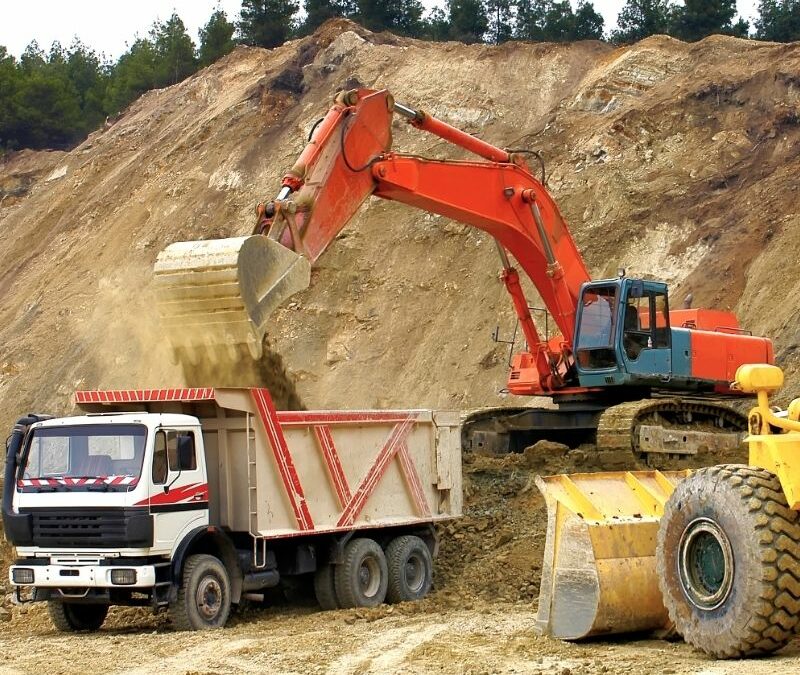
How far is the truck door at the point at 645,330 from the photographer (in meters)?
17.7

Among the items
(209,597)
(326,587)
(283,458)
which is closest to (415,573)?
(326,587)

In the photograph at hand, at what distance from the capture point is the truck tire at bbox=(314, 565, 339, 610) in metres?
13.1

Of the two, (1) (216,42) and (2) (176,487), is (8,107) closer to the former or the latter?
(1) (216,42)

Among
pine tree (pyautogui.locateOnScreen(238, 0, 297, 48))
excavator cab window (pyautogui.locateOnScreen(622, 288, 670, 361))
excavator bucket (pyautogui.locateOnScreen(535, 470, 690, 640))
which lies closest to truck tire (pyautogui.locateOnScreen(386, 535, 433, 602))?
excavator bucket (pyautogui.locateOnScreen(535, 470, 690, 640))

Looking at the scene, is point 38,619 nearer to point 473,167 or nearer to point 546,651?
point 546,651

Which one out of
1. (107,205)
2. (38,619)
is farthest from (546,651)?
(107,205)

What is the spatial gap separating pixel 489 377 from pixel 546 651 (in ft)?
64.5

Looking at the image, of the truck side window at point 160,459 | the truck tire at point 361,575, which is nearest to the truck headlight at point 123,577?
the truck side window at point 160,459

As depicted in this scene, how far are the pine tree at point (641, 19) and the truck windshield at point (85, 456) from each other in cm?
4384

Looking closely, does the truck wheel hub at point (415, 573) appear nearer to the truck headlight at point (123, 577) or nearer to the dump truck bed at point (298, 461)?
the dump truck bed at point (298, 461)

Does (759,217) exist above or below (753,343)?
above

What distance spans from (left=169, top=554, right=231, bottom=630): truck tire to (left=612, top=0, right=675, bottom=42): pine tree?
43.8 meters

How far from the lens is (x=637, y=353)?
1780 centimetres

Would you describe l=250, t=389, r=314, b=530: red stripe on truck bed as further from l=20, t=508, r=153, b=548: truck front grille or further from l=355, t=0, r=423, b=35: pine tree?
l=355, t=0, r=423, b=35: pine tree
